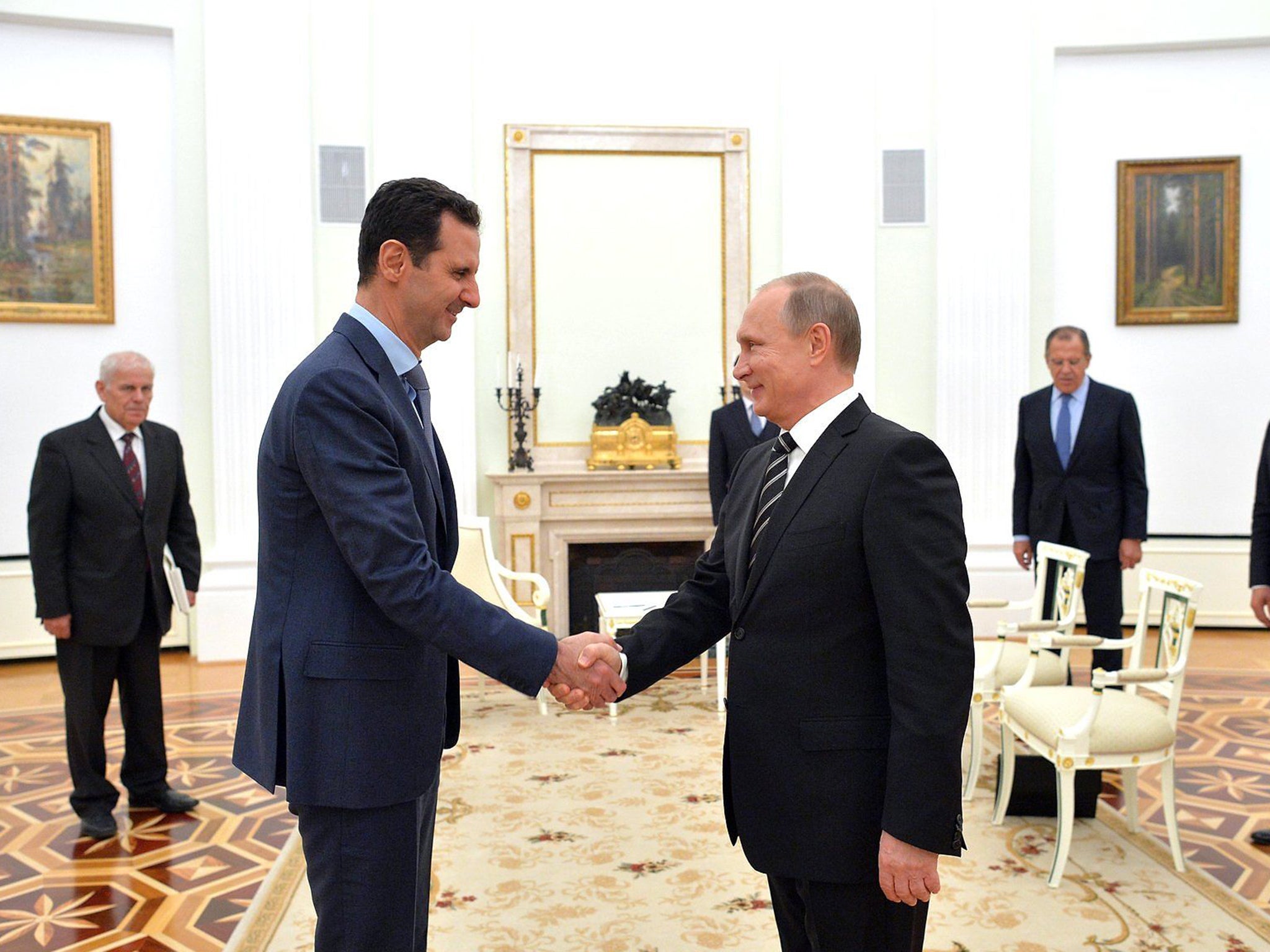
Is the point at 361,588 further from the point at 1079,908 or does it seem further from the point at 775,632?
the point at 1079,908

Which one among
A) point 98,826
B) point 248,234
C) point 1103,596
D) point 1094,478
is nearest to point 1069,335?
point 1094,478

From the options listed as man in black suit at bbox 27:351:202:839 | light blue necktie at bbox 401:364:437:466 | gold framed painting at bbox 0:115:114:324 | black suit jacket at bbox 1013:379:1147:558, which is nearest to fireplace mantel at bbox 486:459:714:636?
black suit jacket at bbox 1013:379:1147:558

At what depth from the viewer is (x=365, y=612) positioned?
6.41 feet

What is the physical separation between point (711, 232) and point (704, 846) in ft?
16.5

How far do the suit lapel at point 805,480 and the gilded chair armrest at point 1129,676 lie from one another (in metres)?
2.07

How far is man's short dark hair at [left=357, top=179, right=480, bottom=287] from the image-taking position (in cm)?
203

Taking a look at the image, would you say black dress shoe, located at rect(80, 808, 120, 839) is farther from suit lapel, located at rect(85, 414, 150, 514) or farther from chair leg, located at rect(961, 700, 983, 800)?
chair leg, located at rect(961, 700, 983, 800)

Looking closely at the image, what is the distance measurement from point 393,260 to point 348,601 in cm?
63

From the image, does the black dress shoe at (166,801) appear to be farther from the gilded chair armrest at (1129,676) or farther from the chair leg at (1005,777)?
the gilded chair armrest at (1129,676)

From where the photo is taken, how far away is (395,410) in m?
1.98

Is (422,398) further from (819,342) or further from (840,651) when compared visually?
(840,651)

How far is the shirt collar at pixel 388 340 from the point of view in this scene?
80.5 inches

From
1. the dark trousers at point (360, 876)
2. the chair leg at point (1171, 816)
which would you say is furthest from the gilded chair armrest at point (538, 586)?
the dark trousers at point (360, 876)

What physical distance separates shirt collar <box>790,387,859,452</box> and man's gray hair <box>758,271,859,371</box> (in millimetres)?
72
